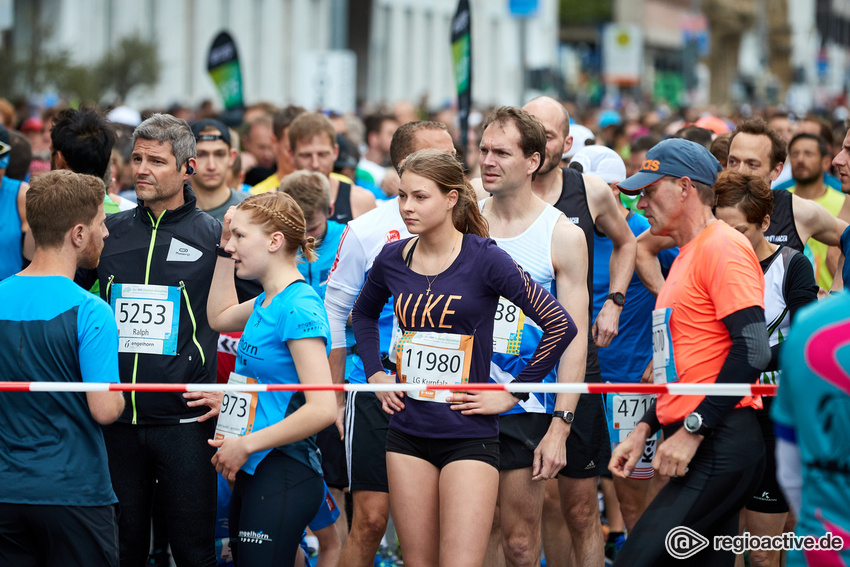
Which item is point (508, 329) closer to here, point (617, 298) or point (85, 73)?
point (617, 298)

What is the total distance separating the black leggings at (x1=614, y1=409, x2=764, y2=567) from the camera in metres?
3.99

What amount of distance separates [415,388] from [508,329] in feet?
2.29

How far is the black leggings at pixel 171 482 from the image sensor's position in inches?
188

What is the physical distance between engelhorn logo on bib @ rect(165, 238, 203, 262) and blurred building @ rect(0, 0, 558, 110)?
11.8 m

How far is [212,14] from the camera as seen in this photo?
34.7m

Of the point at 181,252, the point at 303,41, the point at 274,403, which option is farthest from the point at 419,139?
the point at 303,41

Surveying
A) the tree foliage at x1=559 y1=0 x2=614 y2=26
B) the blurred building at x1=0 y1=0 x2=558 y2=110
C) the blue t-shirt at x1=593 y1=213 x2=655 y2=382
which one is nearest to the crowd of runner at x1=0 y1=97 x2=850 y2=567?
the blue t-shirt at x1=593 y1=213 x2=655 y2=382

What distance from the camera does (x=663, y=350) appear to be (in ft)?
14.2

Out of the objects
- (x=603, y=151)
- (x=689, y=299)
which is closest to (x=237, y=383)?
(x=689, y=299)

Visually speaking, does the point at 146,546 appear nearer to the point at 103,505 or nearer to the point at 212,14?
the point at 103,505

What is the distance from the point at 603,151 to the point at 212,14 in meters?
29.9

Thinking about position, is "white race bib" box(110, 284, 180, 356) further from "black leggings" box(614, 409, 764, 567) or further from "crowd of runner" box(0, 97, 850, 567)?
"black leggings" box(614, 409, 764, 567)

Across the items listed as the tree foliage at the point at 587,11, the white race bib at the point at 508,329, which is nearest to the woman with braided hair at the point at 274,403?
the white race bib at the point at 508,329

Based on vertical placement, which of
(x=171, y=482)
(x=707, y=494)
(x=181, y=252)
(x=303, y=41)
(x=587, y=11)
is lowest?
(x=171, y=482)
